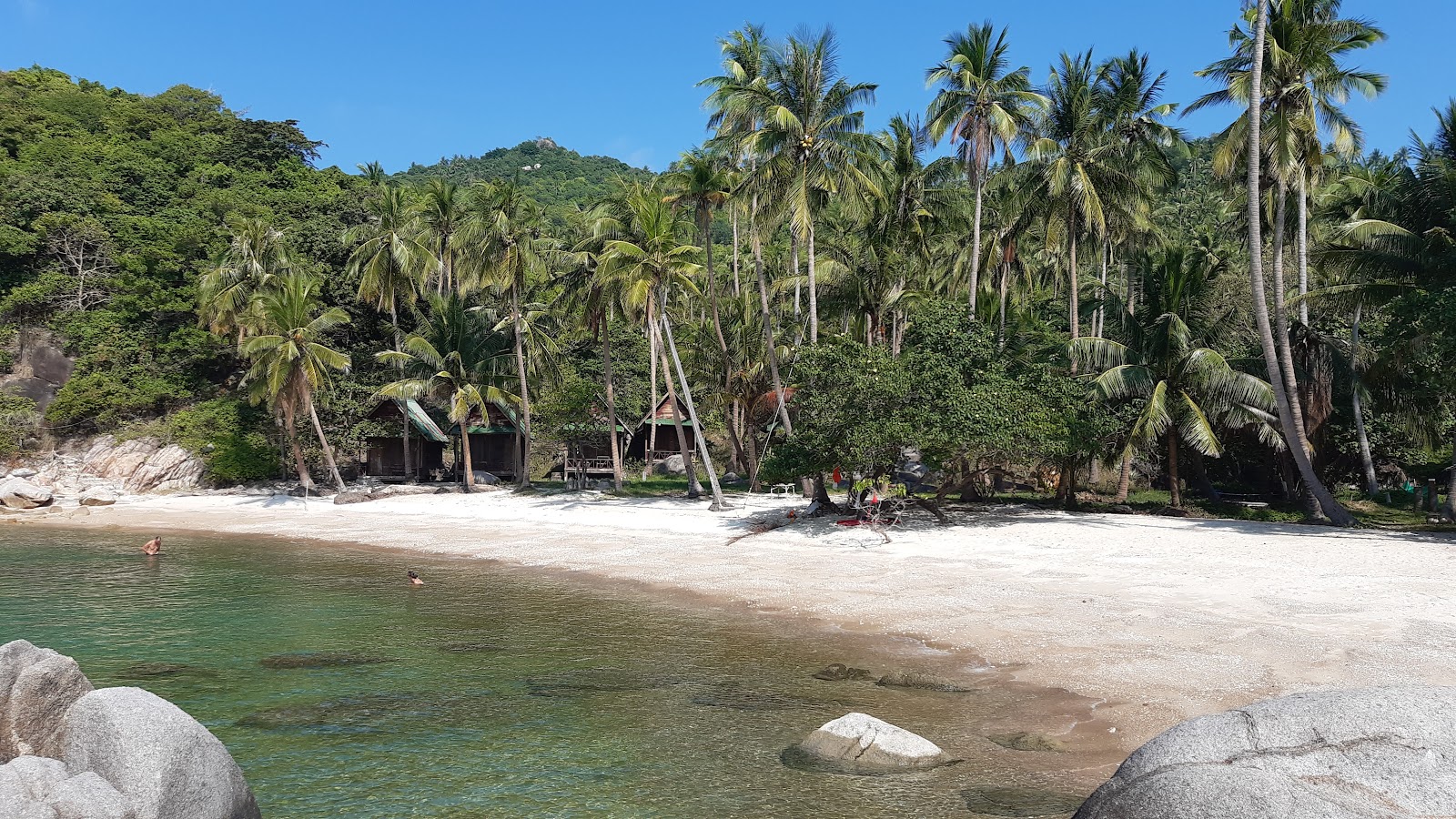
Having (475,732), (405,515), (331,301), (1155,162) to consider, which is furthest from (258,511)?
(1155,162)

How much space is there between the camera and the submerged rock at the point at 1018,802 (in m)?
7.27

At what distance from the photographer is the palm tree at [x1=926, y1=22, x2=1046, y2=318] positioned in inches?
1062

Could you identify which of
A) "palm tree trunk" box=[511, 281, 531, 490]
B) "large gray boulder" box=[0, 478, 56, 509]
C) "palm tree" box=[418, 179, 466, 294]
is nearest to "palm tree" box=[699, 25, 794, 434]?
"palm tree trunk" box=[511, 281, 531, 490]

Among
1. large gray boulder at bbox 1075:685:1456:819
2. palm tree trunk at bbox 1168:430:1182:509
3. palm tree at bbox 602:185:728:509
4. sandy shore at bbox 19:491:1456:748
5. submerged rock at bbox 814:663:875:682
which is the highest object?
palm tree at bbox 602:185:728:509

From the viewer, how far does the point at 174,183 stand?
53.4 metres

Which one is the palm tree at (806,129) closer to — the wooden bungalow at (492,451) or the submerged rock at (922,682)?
the submerged rock at (922,682)

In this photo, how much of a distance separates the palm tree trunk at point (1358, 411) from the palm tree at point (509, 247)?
1070 inches

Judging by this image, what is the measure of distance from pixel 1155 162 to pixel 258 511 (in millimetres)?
34035

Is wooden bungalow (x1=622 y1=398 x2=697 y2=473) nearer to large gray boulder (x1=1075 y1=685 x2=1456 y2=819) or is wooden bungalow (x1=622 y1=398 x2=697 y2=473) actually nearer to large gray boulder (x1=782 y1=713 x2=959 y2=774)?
large gray boulder (x1=782 y1=713 x2=959 y2=774)

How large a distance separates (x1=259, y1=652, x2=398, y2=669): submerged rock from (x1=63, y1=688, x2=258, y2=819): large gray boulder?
6473 millimetres

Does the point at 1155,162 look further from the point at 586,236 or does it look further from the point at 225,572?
the point at 225,572

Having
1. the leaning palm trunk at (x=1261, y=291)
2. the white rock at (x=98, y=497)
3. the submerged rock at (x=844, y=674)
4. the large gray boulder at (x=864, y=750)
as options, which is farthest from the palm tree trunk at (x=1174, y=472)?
the white rock at (x=98, y=497)

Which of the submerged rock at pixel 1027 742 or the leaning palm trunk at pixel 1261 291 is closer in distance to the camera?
the submerged rock at pixel 1027 742

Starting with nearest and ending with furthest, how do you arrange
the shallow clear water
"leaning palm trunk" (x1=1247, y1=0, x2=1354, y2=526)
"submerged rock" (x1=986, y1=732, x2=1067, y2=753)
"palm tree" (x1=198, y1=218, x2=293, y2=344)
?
the shallow clear water
"submerged rock" (x1=986, y1=732, x2=1067, y2=753)
"leaning palm trunk" (x1=1247, y1=0, x2=1354, y2=526)
"palm tree" (x1=198, y1=218, x2=293, y2=344)
